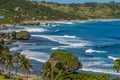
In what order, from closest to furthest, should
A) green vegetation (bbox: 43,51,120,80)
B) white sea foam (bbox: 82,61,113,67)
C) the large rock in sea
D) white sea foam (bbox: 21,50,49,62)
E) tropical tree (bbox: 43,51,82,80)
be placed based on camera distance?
green vegetation (bbox: 43,51,120,80) → tropical tree (bbox: 43,51,82,80) → the large rock in sea → white sea foam (bbox: 82,61,113,67) → white sea foam (bbox: 21,50,49,62)

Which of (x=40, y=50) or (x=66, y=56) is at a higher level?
(x=66, y=56)

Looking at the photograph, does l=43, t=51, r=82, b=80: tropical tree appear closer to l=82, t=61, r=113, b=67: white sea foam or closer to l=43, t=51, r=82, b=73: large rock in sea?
l=43, t=51, r=82, b=73: large rock in sea

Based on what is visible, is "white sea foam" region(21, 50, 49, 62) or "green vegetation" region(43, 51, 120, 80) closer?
"green vegetation" region(43, 51, 120, 80)

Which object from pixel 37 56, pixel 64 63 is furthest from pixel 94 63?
pixel 37 56

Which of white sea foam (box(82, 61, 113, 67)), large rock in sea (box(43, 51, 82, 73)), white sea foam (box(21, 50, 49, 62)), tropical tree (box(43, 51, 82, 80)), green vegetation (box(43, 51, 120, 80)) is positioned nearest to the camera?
green vegetation (box(43, 51, 120, 80))

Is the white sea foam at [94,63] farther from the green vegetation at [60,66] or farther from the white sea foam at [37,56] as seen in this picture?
the white sea foam at [37,56]

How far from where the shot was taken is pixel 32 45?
18538 cm

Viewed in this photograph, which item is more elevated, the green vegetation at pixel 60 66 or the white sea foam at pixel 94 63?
the green vegetation at pixel 60 66

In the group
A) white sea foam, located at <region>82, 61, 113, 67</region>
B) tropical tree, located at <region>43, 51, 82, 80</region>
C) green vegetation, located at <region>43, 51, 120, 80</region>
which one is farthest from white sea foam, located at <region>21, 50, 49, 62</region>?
green vegetation, located at <region>43, 51, 120, 80</region>

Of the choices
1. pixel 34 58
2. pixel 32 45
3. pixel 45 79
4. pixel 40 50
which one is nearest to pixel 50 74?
pixel 45 79

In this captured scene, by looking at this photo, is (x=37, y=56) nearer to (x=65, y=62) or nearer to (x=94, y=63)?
(x=94, y=63)

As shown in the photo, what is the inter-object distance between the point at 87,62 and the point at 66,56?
23562 millimetres

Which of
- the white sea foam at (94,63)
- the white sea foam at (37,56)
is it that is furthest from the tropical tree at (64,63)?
the white sea foam at (37,56)

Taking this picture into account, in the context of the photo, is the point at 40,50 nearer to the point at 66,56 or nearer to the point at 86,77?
the point at 66,56
